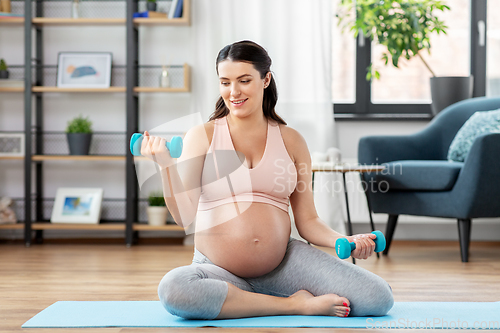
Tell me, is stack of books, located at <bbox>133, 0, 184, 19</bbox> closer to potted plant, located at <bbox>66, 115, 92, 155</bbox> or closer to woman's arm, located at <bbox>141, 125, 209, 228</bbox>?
potted plant, located at <bbox>66, 115, 92, 155</bbox>

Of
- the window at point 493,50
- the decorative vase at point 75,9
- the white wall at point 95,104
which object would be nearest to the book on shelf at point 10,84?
the white wall at point 95,104

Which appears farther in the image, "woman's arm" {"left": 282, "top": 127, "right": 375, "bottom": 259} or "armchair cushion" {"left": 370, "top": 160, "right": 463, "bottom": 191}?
"armchair cushion" {"left": 370, "top": 160, "right": 463, "bottom": 191}

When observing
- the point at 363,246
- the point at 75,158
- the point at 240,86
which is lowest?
the point at 363,246

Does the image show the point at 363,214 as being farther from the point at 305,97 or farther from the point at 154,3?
the point at 154,3

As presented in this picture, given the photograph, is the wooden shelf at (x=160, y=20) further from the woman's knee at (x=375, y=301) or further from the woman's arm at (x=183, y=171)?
the woman's knee at (x=375, y=301)

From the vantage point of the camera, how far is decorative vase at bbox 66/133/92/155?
3.02m

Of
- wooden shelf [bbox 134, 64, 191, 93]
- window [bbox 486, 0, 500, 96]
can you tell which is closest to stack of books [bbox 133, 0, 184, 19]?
wooden shelf [bbox 134, 64, 191, 93]

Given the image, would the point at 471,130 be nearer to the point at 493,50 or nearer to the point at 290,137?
the point at 493,50

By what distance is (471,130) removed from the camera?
2.65 m

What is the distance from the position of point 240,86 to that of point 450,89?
2.17 metres

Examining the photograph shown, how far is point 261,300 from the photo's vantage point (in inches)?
52.5

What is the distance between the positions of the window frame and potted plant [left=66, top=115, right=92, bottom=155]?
5.04ft

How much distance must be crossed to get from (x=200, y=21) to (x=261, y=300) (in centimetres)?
222

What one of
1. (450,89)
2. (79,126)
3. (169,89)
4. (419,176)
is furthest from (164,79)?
(450,89)
